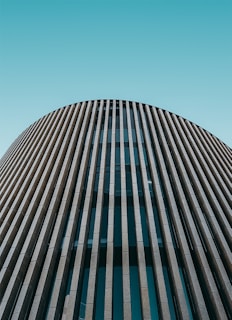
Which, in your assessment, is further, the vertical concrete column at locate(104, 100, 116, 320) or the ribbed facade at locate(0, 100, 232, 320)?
the ribbed facade at locate(0, 100, 232, 320)

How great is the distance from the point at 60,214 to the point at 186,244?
5520 millimetres

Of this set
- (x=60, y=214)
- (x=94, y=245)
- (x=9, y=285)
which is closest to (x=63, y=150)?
(x=60, y=214)

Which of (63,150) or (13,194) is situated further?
(63,150)

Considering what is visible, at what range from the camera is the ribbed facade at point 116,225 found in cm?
912

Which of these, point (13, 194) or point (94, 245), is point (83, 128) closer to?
point (13, 194)

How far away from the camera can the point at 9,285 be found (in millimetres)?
9391

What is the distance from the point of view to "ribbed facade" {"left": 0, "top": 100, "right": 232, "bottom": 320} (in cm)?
912

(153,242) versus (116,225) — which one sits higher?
(116,225)

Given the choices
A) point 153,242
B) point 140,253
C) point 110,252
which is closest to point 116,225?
point 110,252

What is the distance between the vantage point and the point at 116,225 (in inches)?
486

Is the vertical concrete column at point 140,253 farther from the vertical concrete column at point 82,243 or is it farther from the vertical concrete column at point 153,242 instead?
the vertical concrete column at point 82,243

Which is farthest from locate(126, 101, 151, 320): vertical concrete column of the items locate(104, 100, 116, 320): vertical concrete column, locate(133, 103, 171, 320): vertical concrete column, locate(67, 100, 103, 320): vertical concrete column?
locate(67, 100, 103, 320): vertical concrete column

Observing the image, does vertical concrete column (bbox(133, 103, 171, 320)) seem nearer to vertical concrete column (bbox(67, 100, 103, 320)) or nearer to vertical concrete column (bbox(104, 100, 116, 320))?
vertical concrete column (bbox(104, 100, 116, 320))

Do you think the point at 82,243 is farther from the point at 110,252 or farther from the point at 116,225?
the point at 116,225
